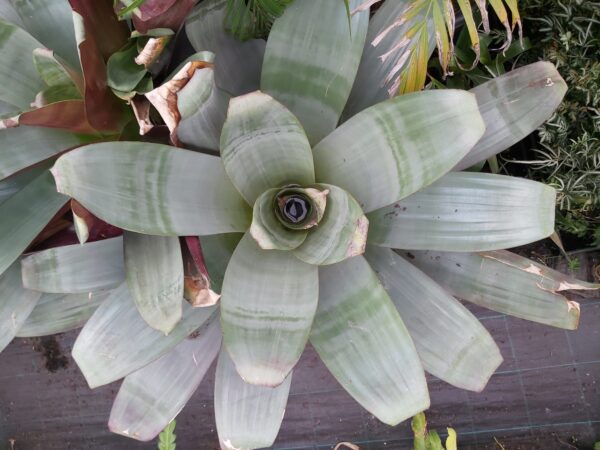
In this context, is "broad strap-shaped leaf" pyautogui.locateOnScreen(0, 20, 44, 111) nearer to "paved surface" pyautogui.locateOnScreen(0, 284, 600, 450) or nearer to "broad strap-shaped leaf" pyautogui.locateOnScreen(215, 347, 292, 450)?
"broad strap-shaped leaf" pyautogui.locateOnScreen(215, 347, 292, 450)

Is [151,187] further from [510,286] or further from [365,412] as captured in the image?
[365,412]

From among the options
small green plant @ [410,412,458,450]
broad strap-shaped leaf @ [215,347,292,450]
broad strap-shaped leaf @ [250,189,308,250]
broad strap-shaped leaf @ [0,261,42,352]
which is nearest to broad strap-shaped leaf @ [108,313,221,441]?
broad strap-shaped leaf @ [215,347,292,450]

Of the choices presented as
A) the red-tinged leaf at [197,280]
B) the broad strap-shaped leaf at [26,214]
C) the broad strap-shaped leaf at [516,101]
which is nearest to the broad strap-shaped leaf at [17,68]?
the broad strap-shaped leaf at [26,214]

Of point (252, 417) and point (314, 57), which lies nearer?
point (314, 57)

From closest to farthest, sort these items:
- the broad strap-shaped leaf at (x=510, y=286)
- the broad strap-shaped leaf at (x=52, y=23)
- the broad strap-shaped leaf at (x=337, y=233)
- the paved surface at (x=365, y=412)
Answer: the broad strap-shaped leaf at (x=337, y=233), the broad strap-shaped leaf at (x=52, y=23), the broad strap-shaped leaf at (x=510, y=286), the paved surface at (x=365, y=412)

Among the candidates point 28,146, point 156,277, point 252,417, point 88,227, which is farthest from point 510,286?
point 28,146

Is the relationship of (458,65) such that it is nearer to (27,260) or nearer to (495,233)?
(495,233)

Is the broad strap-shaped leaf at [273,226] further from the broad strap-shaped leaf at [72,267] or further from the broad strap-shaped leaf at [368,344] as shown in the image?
the broad strap-shaped leaf at [72,267]
